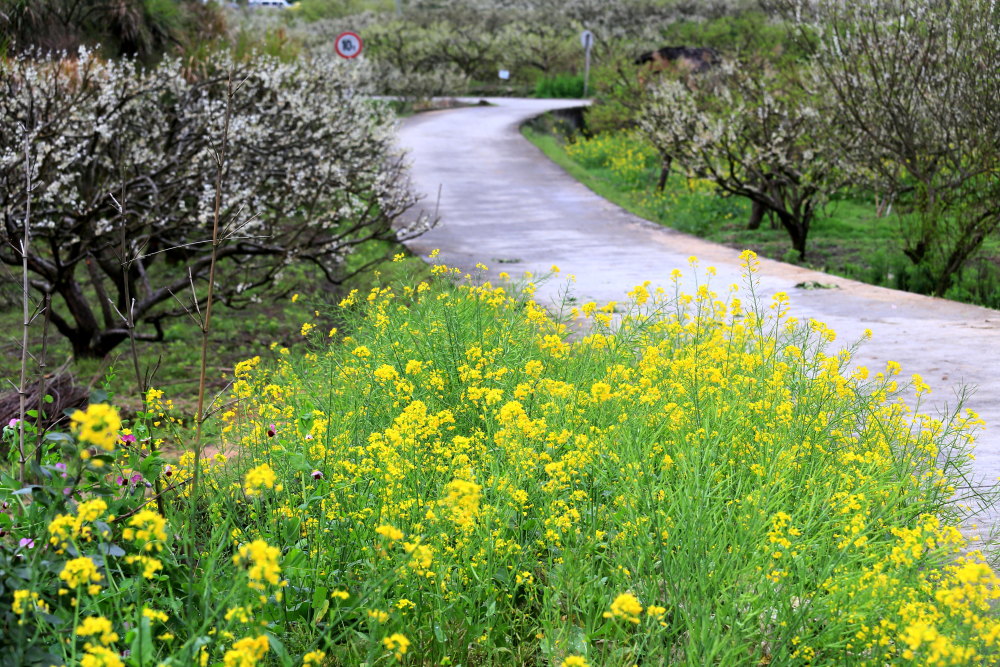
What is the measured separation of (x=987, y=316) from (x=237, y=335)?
21.5 ft

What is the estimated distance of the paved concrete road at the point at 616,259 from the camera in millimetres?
6090

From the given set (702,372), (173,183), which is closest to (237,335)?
(173,183)

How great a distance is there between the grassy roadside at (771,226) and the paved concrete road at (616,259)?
0.62 m

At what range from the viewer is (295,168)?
10164mm

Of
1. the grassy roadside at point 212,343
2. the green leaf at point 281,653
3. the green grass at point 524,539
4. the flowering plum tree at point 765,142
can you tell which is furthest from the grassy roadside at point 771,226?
the green leaf at point 281,653

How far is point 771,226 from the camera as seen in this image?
13.3 m

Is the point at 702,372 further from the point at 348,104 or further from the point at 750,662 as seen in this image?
the point at 348,104

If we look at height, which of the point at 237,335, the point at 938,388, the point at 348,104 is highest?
the point at 348,104

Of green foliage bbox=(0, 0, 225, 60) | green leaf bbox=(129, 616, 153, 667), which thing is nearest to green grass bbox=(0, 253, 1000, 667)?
green leaf bbox=(129, 616, 153, 667)

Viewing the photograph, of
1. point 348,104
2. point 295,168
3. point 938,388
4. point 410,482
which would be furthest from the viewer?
point 348,104

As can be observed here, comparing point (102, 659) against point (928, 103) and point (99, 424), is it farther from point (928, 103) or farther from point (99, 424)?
point (928, 103)

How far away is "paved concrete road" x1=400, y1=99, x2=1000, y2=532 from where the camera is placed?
20.0ft

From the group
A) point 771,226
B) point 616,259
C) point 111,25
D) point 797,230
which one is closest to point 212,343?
point 616,259

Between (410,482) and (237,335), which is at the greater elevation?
(410,482)
